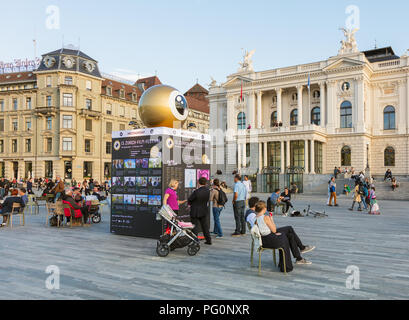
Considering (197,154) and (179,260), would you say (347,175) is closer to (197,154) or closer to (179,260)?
(197,154)

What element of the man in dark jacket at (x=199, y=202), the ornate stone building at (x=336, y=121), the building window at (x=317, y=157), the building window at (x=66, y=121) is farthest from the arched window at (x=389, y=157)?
the building window at (x=66, y=121)

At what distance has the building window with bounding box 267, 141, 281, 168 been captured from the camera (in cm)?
4569

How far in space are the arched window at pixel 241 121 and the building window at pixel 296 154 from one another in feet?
32.9

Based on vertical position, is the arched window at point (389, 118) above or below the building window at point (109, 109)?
below

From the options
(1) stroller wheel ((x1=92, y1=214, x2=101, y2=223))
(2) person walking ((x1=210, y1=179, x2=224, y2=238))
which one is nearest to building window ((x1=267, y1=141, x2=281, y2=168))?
(1) stroller wheel ((x1=92, y1=214, x2=101, y2=223))

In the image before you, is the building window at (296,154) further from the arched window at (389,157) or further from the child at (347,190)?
the child at (347,190)

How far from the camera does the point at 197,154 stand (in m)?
11.6

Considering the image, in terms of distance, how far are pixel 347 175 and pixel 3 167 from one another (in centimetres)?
4947

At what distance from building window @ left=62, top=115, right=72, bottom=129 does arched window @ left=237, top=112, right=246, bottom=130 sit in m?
24.9

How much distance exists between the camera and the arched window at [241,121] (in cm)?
5314

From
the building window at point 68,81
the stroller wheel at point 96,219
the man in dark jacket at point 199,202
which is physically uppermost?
the building window at point 68,81

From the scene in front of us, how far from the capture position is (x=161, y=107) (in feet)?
35.1

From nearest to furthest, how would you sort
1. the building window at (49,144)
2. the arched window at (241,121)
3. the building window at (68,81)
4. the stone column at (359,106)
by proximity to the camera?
the stone column at (359,106) → the building window at (68,81) → the building window at (49,144) → the arched window at (241,121)

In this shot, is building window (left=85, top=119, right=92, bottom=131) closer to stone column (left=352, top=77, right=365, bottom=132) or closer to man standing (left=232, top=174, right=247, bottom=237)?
stone column (left=352, top=77, right=365, bottom=132)
